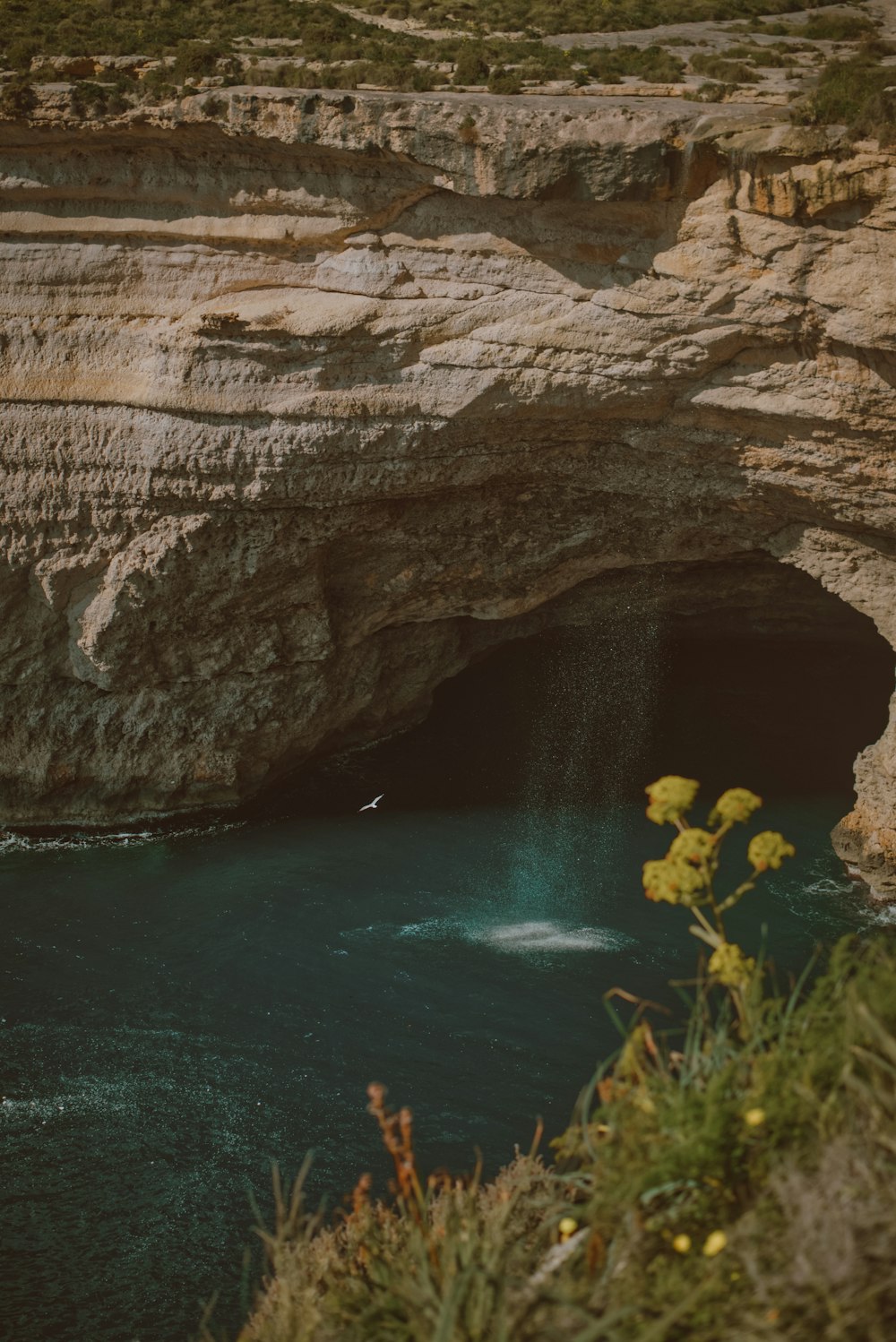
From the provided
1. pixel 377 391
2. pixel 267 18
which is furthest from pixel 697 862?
pixel 267 18

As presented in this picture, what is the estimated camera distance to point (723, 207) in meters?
11.9

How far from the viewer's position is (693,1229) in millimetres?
5320

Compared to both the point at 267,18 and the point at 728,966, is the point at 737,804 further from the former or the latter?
the point at 267,18

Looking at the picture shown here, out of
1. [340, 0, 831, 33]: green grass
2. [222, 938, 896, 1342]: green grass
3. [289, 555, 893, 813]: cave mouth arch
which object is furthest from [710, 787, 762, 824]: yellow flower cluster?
[340, 0, 831, 33]: green grass

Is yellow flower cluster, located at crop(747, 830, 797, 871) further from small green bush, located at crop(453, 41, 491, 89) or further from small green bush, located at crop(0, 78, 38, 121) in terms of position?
small green bush, located at crop(0, 78, 38, 121)

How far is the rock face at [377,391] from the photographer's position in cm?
1199

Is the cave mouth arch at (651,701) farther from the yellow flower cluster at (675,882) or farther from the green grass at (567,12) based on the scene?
the yellow flower cluster at (675,882)

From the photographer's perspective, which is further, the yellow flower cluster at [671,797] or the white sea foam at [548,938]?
the white sea foam at [548,938]

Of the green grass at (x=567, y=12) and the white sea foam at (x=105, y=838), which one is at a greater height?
the green grass at (x=567, y=12)

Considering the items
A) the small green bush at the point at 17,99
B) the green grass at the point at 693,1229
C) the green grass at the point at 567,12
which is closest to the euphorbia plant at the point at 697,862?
the green grass at the point at 693,1229

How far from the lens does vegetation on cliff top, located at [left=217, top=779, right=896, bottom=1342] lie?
4.76 metres

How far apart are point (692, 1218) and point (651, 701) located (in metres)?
15.5

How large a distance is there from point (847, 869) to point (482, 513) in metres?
6.88

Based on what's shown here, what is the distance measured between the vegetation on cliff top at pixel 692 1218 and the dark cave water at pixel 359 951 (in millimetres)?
2956
